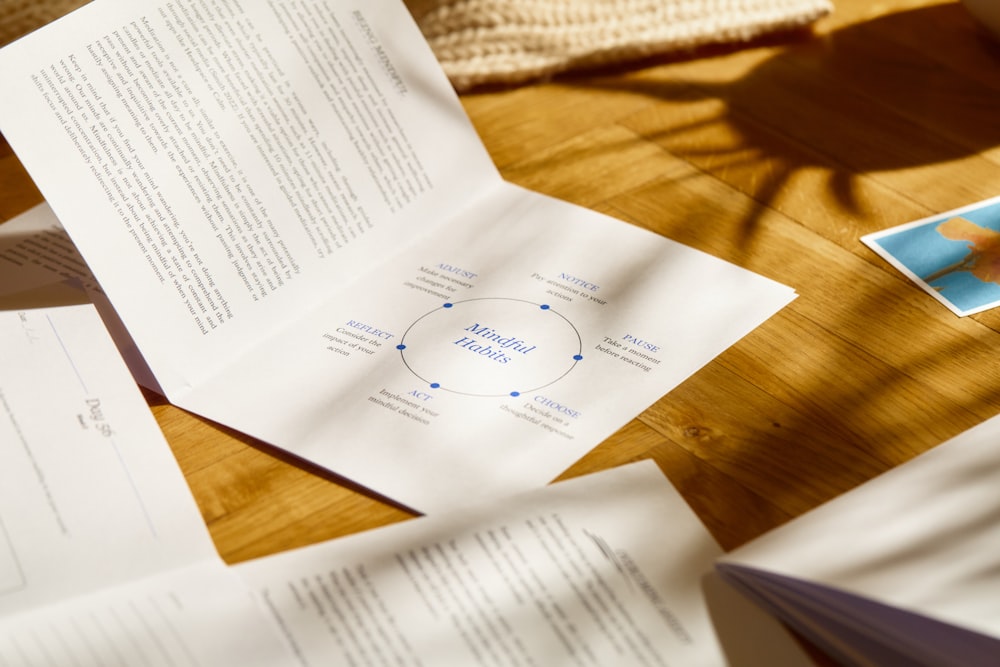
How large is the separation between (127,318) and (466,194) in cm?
27

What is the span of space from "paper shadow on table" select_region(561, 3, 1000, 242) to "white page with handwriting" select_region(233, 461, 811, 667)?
11.3 inches

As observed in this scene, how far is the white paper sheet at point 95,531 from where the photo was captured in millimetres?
468

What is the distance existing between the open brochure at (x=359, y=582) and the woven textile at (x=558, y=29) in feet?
1.52

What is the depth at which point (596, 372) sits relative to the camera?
615 millimetres

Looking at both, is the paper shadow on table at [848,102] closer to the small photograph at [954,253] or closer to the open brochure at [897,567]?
the small photograph at [954,253]

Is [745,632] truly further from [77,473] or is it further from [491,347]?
[77,473]

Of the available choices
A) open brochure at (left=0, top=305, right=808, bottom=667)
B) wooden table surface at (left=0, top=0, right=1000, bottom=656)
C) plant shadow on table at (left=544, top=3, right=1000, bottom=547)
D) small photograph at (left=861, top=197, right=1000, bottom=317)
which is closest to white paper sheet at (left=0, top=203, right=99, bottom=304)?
wooden table surface at (left=0, top=0, right=1000, bottom=656)

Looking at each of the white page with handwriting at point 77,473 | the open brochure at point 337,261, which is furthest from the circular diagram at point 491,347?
the white page with handwriting at point 77,473

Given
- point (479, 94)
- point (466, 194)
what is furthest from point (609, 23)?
point (466, 194)

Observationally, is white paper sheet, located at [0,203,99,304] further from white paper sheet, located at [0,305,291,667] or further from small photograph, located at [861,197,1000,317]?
small photograph, located at [861,197,1000,317]

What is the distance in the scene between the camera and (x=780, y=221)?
2.43ft

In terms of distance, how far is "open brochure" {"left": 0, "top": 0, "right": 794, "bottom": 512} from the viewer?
0.59 metres

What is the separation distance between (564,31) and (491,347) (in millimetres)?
384

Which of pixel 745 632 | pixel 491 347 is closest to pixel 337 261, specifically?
pixel 491 347
